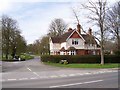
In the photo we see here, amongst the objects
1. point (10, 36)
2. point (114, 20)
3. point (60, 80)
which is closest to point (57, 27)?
point (10, 36)

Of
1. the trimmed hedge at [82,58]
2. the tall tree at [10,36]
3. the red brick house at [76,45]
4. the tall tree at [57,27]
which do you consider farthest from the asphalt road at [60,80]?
the tall tree at [57,27]

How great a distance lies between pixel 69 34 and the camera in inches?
2817

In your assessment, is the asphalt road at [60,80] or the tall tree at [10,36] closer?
the asphalt road at [60,80]

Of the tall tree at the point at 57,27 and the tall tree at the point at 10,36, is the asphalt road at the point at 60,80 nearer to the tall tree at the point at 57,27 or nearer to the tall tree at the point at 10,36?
the tall tree at the point at 10,36

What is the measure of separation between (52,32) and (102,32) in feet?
166

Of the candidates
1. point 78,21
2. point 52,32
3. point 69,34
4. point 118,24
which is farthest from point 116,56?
point 52,32

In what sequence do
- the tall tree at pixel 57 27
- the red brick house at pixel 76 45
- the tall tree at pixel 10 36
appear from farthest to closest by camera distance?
the tall tree at pixel 57 27
the tall tree at pixel 10 36
the red brick house at pixel 76 45

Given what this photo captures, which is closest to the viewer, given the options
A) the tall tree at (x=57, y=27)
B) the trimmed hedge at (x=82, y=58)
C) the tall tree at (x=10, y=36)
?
the trimmed hedge at (x=82, y=58)

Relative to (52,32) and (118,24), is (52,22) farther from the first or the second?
(118,24)

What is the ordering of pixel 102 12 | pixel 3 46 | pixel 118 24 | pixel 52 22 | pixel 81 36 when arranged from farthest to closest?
pixel 52 22
pixel 3 46
pixel 81 36
pixel 118 24
pixel 102 12

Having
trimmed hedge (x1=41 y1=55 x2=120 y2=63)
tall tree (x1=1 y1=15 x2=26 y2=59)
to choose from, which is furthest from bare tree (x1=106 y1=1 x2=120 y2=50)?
tall tree (x1=1 y1=15 x2=26 y2=59)

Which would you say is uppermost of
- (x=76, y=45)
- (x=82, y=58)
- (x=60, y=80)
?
(x=76, y=45)

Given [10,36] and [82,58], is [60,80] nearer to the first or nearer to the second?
[82,58]

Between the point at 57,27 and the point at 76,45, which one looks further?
the point at 57,27
